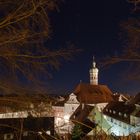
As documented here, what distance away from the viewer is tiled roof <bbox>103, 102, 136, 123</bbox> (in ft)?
123

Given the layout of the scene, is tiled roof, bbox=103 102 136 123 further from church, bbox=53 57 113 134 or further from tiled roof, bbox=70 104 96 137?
tiled roof, bbox=70 104 96 137

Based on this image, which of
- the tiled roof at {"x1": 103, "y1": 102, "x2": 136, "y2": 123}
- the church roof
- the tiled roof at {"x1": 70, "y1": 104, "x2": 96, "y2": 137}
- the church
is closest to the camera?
the tiled roof at {"x1": 70, "y1": 104, "x2": 96, "y2": 137}

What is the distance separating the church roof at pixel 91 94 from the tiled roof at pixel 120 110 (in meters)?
3.15

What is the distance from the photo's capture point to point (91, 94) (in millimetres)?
49938

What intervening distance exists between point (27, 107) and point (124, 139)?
168 centimetres

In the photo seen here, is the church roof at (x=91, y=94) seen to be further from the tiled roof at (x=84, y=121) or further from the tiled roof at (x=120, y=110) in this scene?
the tiled roof at (x=84, y=121)

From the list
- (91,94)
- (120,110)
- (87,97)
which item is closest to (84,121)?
(120,110)

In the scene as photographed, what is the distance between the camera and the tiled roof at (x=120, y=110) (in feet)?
123

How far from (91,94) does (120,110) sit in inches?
394

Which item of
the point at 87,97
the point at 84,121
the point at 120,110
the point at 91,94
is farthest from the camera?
the point at 91,94

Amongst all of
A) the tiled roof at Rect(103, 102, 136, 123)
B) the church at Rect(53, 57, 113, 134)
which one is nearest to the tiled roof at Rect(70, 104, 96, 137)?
the tiled roof at Rect(103, 102, 136, 123)

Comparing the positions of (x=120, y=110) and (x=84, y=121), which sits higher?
(x=120, y=110)

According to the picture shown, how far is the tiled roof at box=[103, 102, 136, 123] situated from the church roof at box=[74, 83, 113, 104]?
315cm

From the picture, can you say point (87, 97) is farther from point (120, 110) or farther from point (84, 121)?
point (84, 121)
